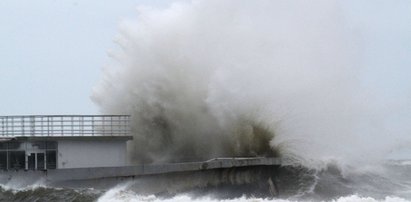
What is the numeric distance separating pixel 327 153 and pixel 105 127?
10599 mm

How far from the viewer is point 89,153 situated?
3125cm

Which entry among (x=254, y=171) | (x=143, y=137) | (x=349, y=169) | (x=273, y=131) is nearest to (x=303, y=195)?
(x=254, y=171)

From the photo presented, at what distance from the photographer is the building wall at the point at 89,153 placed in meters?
31.2

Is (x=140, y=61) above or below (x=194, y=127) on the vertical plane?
above

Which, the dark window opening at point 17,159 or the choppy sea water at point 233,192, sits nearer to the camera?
the choppy sea water at point 233,192

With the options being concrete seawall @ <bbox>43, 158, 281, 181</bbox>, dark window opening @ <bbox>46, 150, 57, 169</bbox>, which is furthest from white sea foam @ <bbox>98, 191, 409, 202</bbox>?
dark window opening @ <bbox>46, 150, 57, 169</bbox>

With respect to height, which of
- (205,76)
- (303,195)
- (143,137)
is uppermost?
(205,76)

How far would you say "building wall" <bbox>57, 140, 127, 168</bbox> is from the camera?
102ft

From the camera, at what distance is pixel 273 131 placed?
3281 centimetres

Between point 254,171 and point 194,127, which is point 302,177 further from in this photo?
point 194,127

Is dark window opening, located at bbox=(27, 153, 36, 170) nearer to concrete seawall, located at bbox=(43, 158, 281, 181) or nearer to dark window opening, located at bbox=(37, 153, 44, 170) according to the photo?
dark window opening, located at bbox=(37, 153, 44, 170)

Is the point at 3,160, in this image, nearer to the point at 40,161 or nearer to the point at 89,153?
the point at 40,161

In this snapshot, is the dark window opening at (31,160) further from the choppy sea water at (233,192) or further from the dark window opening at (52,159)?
the choppy sea water at (233,192)

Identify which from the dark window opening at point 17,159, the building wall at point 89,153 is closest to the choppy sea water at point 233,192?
the dark window opening at point 17,159
